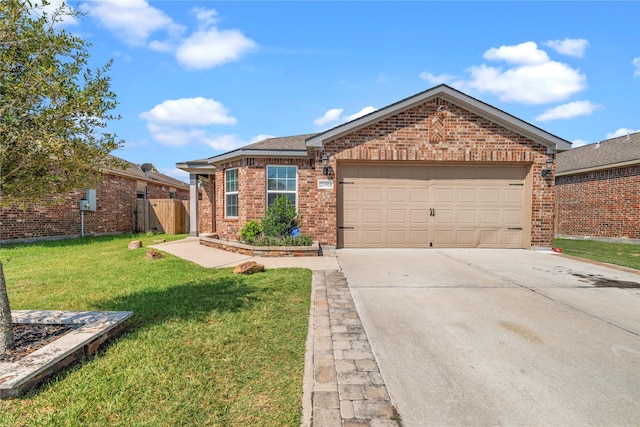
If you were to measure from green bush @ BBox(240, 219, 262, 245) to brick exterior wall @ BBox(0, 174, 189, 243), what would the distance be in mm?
4704

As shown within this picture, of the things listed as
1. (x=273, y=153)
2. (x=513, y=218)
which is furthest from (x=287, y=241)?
(x=513, y=218)

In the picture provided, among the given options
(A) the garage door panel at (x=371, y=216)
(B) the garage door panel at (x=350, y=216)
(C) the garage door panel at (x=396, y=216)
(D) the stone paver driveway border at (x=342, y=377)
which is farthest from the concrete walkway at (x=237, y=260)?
(D) the stone paver driveway border at (x=342, y=377)

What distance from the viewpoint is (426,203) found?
30.5 feet

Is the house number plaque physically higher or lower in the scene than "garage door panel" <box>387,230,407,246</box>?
higher

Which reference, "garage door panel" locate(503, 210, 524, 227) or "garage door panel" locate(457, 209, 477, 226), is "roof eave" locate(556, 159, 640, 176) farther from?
"garage door panel" locate(457, 209, 477, 226)

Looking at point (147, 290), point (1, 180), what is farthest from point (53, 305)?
point (1, 180)

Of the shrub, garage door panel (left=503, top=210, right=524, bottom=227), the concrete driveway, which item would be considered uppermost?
garage door panel (left=503, top=210, right=524, bottom=227)

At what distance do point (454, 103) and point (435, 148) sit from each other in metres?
1.44

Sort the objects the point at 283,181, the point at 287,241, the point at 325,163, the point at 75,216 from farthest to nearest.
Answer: the point at 75,216 → the point at 283,181 → the point at 325,163 → the point at 287,241

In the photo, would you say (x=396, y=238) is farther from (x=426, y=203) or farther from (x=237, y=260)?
(x=237, y=260)

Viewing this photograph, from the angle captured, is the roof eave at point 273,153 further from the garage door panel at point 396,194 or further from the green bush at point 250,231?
the garage door panel at point 396,194

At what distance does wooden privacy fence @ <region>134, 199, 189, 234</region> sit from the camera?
16203mm

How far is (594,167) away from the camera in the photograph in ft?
45.2

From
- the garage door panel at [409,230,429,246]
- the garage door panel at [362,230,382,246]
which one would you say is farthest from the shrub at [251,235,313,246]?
the garage door panel at [409,230,429,246]
